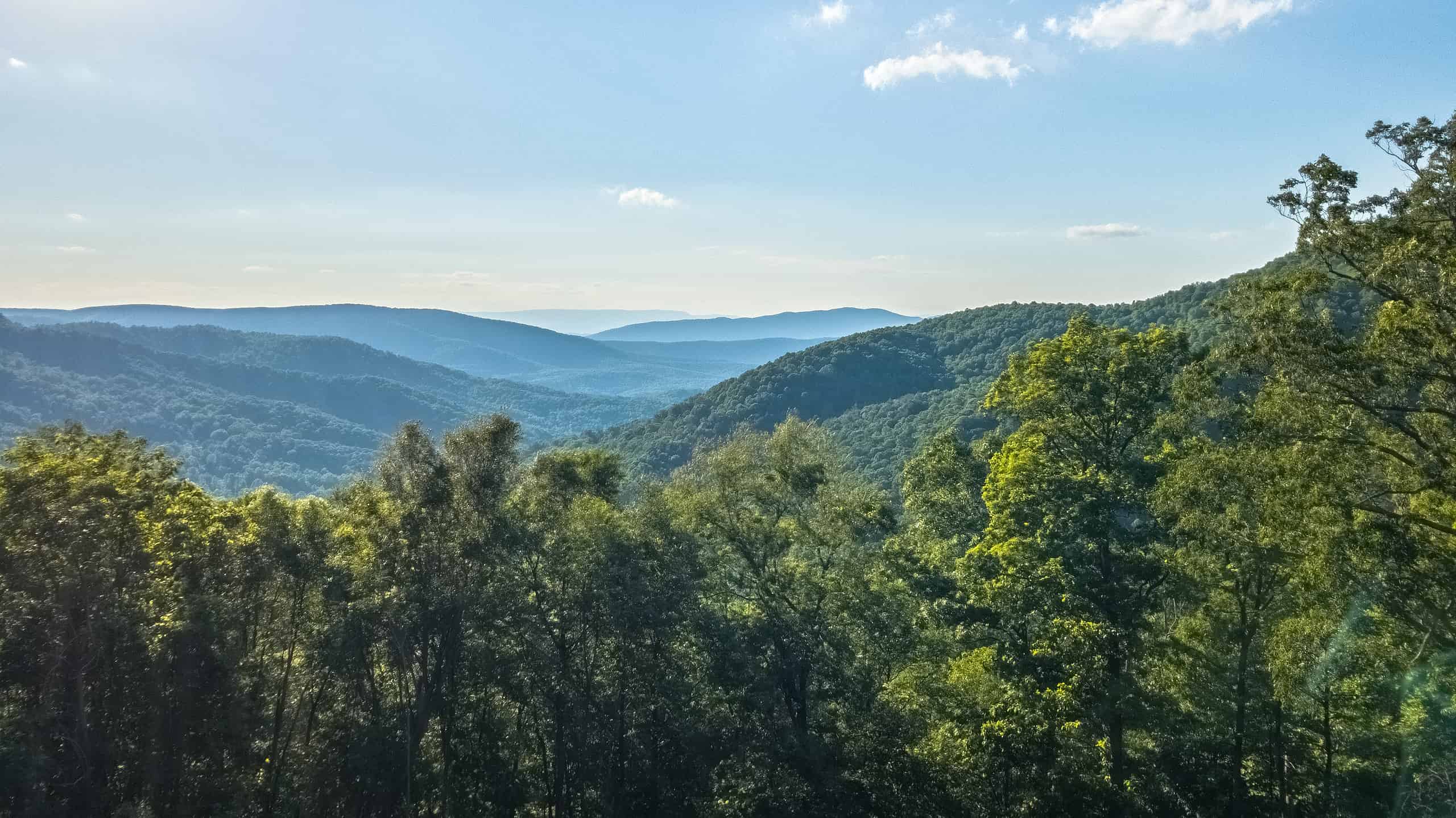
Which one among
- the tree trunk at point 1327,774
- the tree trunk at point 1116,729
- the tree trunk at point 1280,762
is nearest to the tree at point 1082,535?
the tree trunk at point 1116,729

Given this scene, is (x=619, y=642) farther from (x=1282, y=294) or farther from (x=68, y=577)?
(x=1282, y=294)

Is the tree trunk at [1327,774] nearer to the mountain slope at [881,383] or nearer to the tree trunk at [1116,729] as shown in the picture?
the tree trunk at [1116,729]

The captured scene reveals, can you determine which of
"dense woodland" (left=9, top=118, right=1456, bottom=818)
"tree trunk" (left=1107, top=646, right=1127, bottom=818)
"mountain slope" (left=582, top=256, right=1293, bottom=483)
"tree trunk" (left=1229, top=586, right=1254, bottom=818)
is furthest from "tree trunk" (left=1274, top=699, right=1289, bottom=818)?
"mountain slope" (left=582, top=256, right=1293, bottom=483)

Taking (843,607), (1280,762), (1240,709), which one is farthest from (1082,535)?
(843,607)

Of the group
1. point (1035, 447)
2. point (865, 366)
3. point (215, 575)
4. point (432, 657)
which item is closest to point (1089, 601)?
point (1035, 447)

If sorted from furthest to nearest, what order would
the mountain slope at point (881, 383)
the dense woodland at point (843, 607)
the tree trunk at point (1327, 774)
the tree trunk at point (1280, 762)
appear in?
the mountain slope at point (881, 383), the tree trunk at point (1327, 774), the tree trunk at point (1280, 762), the dense woodland at point (843, 607)

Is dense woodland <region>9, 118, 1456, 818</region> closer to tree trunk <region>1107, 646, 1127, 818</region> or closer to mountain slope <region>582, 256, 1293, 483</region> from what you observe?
tree trunk <region>1107, 646, 1127, 818</region>
